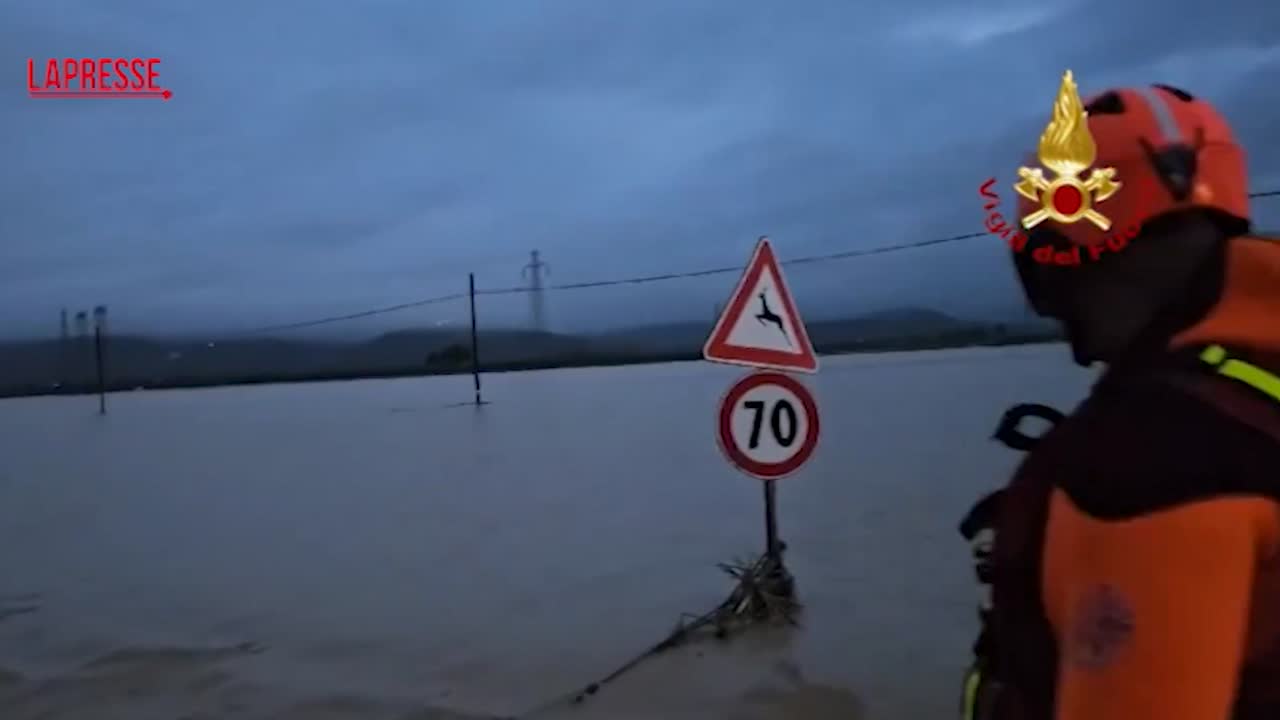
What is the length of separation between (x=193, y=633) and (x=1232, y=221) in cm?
772

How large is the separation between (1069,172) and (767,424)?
16.4ft

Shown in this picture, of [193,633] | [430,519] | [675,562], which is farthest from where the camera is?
[430,519]

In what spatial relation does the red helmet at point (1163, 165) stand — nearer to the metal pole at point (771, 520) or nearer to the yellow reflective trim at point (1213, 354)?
the yellow reflective trim at point (1213, 354)

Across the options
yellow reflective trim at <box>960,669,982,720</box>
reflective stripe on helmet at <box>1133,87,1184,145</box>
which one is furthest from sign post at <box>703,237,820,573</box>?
reflective stripe on helmet at <box>1133,87,1184,145</box>

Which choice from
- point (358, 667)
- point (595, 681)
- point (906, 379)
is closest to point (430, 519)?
point (358, 667)

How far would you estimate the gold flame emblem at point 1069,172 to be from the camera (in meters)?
1.34

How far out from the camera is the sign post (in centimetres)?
630

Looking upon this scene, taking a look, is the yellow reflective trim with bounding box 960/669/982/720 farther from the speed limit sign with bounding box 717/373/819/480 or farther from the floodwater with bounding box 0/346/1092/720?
the speed limit sign with bounding box 717/373/819/480

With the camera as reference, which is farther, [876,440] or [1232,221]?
[876,440]

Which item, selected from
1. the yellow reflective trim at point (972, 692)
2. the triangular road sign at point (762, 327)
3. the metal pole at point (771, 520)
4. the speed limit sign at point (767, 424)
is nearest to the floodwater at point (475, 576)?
the metal pole at point (771, 520)

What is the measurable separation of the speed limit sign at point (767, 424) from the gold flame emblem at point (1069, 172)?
4875 millimetres

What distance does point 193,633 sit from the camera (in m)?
7.80

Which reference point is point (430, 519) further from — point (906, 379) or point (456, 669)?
point (906, 379)

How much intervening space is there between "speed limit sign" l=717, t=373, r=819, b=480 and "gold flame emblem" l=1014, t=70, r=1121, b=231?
4.87m
